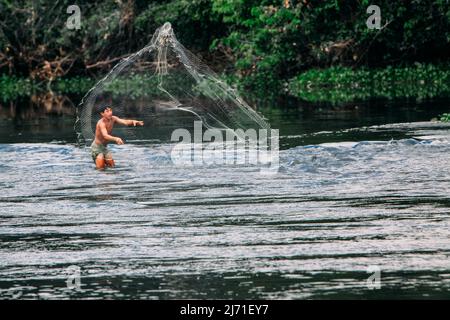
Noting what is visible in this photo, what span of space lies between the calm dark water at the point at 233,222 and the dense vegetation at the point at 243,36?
17.0 meters

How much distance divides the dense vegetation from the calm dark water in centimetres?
1697

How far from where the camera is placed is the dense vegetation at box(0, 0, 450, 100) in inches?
1441

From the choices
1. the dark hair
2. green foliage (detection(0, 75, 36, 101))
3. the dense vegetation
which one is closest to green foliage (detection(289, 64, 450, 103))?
the dense vegetation

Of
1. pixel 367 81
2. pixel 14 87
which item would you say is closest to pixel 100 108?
pixel 367 81

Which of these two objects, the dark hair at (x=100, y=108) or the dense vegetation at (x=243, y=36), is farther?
→ the dense vegetation at (x=243, y=36)

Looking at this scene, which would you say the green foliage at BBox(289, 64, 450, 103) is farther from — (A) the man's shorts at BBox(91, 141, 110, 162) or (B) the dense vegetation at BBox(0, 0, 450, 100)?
(A) the man's shorts at BBox(91, 141, 110, 162)

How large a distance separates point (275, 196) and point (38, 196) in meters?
2.83

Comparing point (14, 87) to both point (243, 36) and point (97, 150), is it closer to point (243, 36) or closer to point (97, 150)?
point (243, 36)

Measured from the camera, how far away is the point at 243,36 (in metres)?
39.2

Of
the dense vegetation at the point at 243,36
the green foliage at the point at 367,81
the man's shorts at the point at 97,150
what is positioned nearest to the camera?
the man's shorts at the point at 97,150

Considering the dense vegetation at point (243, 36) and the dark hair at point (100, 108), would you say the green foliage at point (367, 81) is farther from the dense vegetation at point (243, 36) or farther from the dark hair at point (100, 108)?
the dark hair at point (100, 108)

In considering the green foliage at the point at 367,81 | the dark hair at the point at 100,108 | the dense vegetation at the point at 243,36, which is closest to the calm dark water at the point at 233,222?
the dark hair at the point at 100,108

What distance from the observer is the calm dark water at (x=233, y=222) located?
30.5 feet
